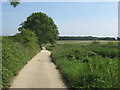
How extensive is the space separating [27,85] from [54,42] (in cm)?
5169

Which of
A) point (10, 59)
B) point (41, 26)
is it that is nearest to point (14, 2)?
point (10, 59)

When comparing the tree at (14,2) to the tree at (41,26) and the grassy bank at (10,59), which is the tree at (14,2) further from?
the tree at (41,26)

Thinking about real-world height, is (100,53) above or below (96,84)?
below

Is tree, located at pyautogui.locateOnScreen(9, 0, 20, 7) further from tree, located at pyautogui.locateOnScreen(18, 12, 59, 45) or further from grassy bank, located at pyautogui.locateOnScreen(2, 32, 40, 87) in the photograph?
tree, located at pyautogui.locateOnScreen(18, 12, 59, 45)

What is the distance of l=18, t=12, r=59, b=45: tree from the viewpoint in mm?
58844

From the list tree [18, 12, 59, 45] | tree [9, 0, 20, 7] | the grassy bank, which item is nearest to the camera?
the grassy bank

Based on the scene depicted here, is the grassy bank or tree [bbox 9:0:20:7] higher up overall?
tree [bbox 9:0:20:7]

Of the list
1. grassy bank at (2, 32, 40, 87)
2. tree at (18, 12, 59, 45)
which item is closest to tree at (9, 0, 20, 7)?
grassy bank at (2, 32, 40, 87)

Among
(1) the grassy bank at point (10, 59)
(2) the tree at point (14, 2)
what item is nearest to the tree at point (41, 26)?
(1) the grassy bank at point (10, 59)

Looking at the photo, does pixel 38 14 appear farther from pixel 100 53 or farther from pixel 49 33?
pixel 100 53

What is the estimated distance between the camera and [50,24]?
6125cm

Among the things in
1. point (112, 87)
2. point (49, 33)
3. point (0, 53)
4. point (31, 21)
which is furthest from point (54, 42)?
point (112, 87)

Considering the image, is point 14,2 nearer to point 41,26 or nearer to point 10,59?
point 10,59

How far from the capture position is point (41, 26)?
2319 inches
